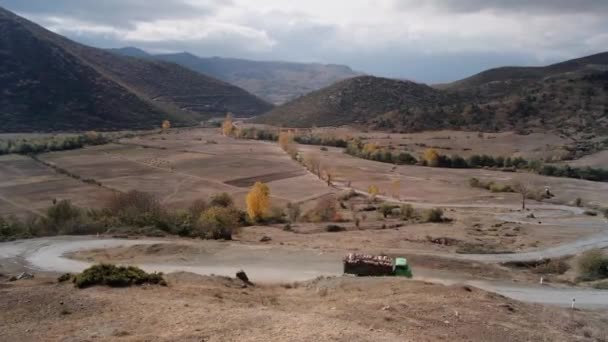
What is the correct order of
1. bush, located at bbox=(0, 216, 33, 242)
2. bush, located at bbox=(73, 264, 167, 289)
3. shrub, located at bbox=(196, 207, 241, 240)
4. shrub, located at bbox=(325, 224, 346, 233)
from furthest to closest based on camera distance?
shrub, located at bbox=(325, 224, 346, 233), shrub, located at bbox=(196, 207, 241, 240), bush, located at bbox=(0, 216, 33, 242), bush, located at bbox=(73, 264, 167, 289)

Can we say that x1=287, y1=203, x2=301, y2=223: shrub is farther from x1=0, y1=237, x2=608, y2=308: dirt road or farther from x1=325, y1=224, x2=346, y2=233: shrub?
x1=0, y1=237, x2=608, y2=308: dirt road

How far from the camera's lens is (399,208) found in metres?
67.5

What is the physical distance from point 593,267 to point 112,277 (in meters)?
31.6

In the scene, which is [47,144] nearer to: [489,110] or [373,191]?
[373,191]

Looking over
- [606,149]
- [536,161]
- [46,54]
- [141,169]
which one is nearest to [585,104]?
[606,149]

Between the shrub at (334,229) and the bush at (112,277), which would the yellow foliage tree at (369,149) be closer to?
the shrub at (334,229)

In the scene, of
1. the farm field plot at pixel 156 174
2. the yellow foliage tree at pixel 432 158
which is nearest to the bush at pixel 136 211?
the farm field plot at pixel 156 174

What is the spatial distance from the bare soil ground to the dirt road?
15.2 ft

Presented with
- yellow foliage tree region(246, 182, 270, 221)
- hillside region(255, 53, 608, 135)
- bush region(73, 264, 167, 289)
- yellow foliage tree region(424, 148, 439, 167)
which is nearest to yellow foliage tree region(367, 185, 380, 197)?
yellow foliage tree region(246, 182, 270, 221)

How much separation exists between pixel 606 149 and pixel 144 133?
393ft

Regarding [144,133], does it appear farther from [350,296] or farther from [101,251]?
[350,296]

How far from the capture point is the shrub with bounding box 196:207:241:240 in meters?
46.0

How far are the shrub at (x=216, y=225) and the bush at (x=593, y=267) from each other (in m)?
28.0

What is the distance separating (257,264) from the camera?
35594 mm
